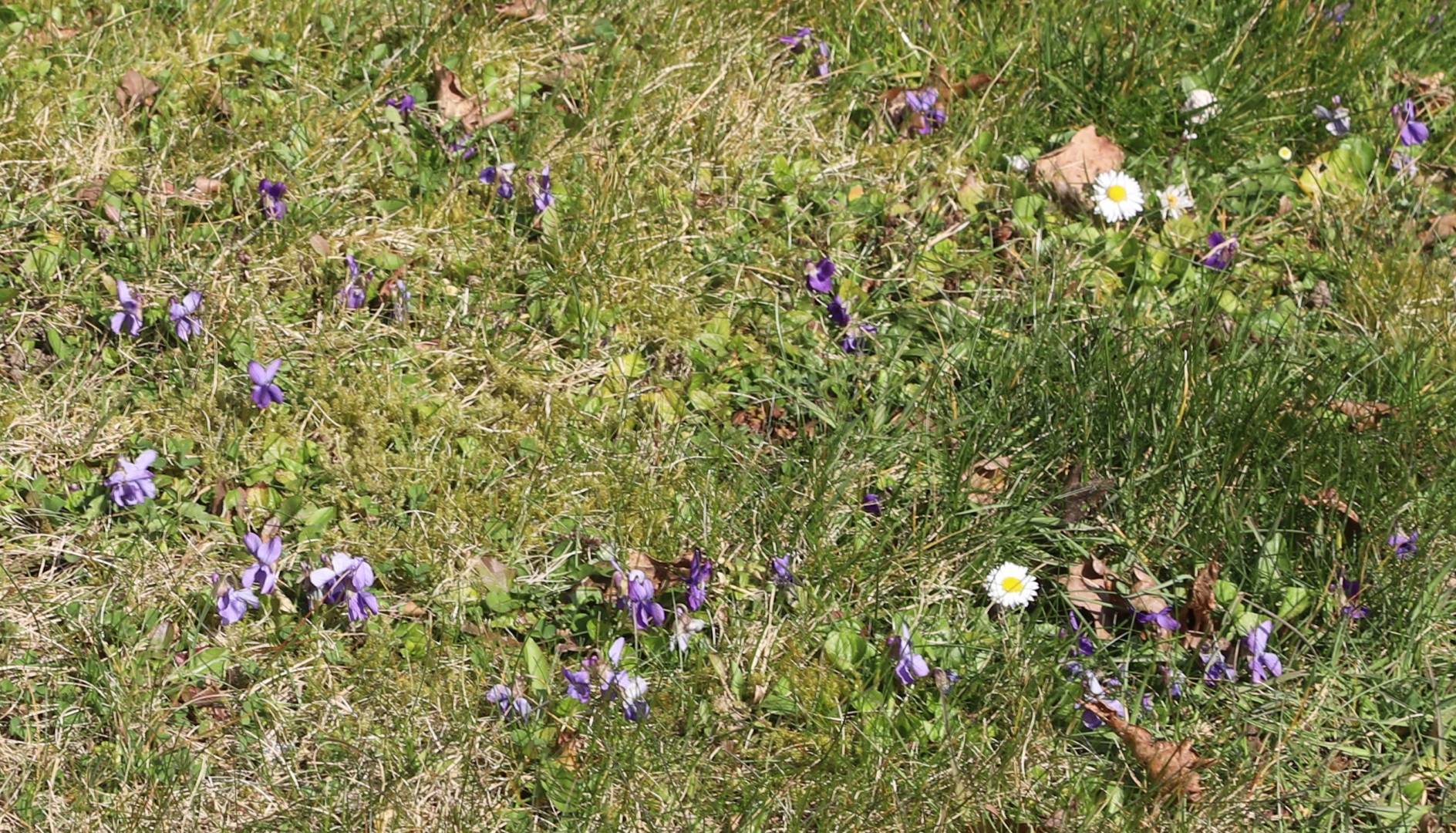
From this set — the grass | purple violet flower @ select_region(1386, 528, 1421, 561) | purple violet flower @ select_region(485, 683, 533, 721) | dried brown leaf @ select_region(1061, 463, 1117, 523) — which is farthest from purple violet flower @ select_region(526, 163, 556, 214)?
purple violet flower @ select_region(1386, 528, 1421, 561)

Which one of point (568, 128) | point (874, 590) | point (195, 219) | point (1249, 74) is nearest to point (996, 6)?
point (1249, 74)

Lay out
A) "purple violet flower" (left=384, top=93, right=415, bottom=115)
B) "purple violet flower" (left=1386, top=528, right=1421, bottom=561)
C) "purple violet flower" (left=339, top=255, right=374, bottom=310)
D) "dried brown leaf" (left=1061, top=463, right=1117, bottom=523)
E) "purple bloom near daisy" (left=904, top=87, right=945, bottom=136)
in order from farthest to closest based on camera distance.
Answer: "purple bloom near daisy" (left=904, top=87, right=945, bottom=136) → "purple violet flower" (left=384, top=93, right=415, bottom=115) → "purple violet flower" (left=339, top=255, right=374, bottom=310) → "dried brown leaf" (left=1061, top=463, right=1117, bottom=523) → "purple violet flower" (left=1386, top=528, right=1421, bottom=561)

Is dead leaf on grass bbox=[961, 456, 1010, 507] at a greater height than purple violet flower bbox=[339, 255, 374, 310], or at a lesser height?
lesser

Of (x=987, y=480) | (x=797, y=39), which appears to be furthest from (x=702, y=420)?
(x=797, y=39)

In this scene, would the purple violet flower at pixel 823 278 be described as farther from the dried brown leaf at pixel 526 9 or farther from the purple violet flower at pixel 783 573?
the dried brown leaf at pixel 526 9

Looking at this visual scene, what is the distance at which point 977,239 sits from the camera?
357cm

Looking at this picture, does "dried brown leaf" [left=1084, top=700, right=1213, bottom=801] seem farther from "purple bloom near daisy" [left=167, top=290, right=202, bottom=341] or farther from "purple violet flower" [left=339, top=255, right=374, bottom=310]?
"purple bloom near daisy" [left=167, top=290, right=202, bottom=341]

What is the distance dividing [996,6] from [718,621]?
81.3 inches

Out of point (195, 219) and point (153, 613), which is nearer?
point (153, 613)

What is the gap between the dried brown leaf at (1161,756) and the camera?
8.21ft

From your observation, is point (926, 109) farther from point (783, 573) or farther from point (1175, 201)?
point (783, 573)

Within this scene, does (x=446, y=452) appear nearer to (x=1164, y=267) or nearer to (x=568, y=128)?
(x=568, y=128)

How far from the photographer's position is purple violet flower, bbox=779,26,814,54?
12.5 feet

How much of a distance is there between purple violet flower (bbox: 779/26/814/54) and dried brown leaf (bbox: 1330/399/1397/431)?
1.66 meters
